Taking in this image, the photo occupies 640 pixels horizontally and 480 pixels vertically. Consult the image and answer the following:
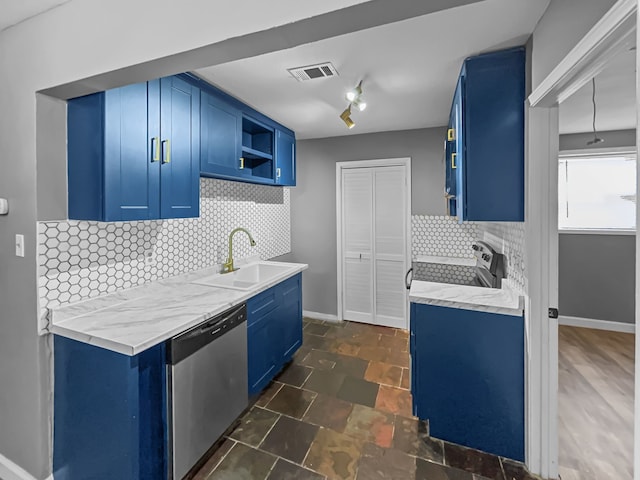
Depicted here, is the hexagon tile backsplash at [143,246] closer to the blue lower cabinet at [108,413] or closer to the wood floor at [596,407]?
the blue lower cabinet at [108,413]

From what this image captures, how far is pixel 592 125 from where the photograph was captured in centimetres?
351

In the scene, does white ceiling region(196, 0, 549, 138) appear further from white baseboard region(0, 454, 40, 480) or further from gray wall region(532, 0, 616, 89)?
white baseboard region(0, 454, 40, 480)

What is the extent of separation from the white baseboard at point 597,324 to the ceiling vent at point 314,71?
13.4 ft

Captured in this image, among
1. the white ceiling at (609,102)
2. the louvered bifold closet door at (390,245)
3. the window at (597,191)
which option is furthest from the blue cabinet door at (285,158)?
the window at (597,191)

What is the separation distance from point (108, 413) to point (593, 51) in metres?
2.48

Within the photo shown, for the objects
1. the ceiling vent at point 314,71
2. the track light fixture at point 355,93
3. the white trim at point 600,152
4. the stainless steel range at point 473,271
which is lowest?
the stainless steel range at point 473,271

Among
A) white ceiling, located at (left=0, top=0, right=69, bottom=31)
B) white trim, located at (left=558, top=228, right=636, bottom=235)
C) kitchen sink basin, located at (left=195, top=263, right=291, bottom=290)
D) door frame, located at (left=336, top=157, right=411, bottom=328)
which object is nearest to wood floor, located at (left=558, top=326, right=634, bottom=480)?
white trim, located at (left=558, top=228, right=636, bottom=235)

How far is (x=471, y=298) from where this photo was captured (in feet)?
6.37

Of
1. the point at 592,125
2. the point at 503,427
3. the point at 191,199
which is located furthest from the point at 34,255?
the point at 592,125

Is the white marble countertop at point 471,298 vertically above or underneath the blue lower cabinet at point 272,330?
above

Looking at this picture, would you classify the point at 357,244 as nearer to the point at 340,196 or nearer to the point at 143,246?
the point at 340,196

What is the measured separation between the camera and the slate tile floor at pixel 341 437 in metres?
1.75

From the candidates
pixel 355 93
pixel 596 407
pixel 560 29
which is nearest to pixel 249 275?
pixel 355 93

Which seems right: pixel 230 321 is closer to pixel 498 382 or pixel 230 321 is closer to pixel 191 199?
pixel 191 199
